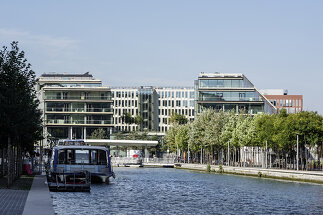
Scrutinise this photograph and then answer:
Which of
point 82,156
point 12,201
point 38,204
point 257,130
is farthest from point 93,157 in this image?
point 257,130

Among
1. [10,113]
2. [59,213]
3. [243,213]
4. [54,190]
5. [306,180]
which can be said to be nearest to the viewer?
[59,213]

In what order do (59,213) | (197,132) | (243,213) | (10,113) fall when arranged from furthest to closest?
(197,132), (10,113), (243,213), (59,213)

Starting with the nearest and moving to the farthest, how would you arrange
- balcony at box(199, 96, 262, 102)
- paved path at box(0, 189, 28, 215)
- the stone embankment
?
paved path at box(0, 189, 28, 215) → the stone embankment → balcony at box(199, 96, 262, 102)

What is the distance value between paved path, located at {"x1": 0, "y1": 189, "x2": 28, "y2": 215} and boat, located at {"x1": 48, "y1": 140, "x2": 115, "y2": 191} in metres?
10.3

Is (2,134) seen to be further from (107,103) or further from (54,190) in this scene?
(107,103)

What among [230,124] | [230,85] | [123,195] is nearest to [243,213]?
[123,195]

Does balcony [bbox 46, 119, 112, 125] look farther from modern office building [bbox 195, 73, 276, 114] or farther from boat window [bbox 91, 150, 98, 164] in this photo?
boat window [bbox 91, 150, 98, 164]

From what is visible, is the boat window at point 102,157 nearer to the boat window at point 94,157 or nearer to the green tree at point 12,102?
the boat window at point 94,157

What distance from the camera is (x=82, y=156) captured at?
2213 inches

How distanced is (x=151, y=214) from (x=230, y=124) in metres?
86.7

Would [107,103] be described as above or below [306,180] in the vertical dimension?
above

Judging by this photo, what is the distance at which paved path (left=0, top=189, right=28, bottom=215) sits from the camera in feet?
85.6

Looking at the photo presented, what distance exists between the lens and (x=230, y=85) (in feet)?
596

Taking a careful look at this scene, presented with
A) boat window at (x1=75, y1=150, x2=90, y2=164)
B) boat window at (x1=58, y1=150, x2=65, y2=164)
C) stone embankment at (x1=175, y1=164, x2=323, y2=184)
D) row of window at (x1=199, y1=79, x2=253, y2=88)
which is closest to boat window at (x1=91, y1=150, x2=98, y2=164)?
boat window at (x1=75, y1=150, x2=90, y2=164)
